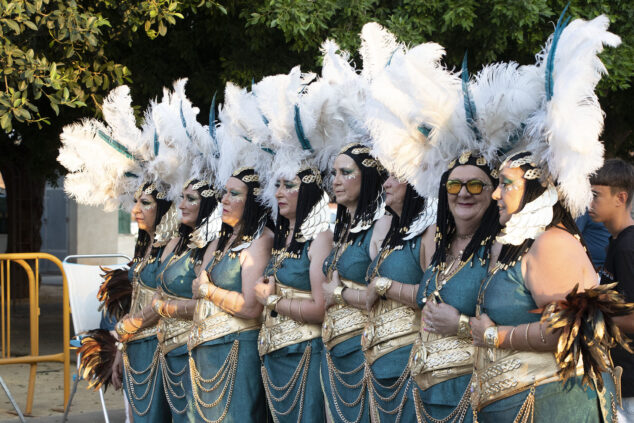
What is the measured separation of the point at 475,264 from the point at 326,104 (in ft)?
Answer: 6.02

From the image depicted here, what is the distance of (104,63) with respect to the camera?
858 cm

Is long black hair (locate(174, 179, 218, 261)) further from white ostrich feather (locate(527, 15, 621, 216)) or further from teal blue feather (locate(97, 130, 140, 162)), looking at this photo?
white ostrich feather (locate(527, 15, 621, 216))

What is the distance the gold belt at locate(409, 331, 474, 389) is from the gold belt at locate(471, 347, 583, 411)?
230mm

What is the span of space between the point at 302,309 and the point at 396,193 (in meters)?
0.95

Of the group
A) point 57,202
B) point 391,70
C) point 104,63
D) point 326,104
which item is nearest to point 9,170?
point 104,63

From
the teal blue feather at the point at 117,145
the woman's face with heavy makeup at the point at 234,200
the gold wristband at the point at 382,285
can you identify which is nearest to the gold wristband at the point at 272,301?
the woman's face with heavy makeup at the point at 234,200

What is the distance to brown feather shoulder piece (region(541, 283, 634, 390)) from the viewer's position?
10.5 ft

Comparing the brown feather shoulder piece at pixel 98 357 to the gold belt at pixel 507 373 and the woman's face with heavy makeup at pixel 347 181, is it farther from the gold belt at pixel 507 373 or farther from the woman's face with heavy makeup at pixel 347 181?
the gold belt at pixel 507 373

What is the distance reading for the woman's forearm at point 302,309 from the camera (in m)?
5.10

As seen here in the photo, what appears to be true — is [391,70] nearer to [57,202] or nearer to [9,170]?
[9,170]

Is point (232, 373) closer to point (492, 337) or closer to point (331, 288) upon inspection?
point (331, 288)

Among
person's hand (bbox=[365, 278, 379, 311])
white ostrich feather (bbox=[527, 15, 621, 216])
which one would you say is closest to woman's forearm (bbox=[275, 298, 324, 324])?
person's hand (bbox=[365, 278, 379, 311])

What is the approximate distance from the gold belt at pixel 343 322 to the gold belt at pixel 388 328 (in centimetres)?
24

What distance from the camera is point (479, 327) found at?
3.52 metres
